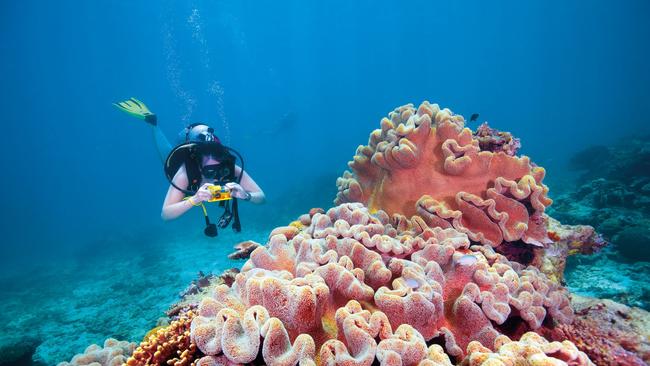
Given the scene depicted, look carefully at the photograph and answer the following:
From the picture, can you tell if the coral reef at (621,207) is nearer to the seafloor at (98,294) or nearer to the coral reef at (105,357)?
the coral reef at (105,357)

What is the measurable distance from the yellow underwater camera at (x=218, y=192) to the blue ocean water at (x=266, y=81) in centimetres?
2846

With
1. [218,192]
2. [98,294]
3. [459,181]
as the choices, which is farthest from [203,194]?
[98,294]

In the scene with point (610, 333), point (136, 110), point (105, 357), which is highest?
point (136, 110)

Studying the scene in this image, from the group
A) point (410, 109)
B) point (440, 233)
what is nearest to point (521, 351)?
point (440, 233)

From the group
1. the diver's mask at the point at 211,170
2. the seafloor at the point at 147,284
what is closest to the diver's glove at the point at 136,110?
the seafloor at the point at 147,284

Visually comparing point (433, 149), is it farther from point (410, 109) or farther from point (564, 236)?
point (564, 236)

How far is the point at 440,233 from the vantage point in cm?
348

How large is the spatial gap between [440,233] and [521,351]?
1.89 meters

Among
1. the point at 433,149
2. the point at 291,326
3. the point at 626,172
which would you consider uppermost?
the point at 626,172

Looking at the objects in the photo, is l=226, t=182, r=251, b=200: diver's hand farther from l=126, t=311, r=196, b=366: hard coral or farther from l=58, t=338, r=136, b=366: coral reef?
l=126, t=311, r=196, b=366: hard coral

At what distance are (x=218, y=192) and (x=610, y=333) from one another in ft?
16.0

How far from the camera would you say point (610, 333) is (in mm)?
3000

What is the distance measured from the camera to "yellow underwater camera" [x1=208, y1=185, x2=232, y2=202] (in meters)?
4.61

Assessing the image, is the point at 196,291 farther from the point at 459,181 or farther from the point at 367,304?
the point at 459,181
